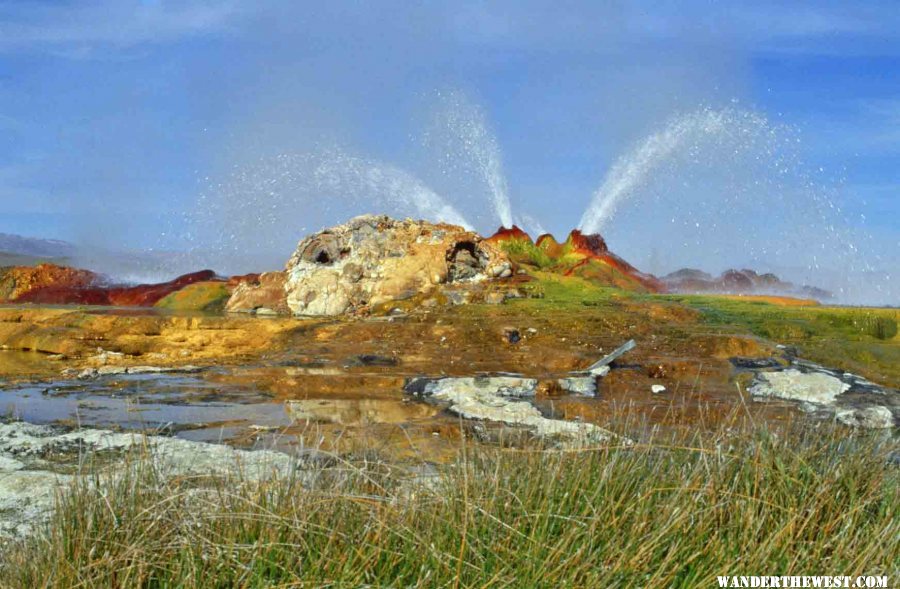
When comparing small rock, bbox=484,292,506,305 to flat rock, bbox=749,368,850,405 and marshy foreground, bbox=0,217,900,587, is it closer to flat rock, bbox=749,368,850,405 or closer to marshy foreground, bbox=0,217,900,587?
marshy foreground, bbox=0,217,900,587

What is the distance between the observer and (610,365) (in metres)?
10.5

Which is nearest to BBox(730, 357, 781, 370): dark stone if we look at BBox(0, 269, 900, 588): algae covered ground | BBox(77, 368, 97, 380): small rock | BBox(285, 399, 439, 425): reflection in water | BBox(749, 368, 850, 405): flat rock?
BBox(749, 368, 850, 405): flat rock

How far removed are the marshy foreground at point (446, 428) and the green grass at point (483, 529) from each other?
2 centimetres

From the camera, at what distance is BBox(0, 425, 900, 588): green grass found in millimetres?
3381

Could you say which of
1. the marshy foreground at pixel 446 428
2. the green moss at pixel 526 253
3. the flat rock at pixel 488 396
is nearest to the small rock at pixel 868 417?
the marshy foreground at pixel 446 428

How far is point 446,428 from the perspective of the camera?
24.9ft

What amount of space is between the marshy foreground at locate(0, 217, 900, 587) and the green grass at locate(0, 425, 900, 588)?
0.02m

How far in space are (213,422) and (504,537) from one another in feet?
16.7

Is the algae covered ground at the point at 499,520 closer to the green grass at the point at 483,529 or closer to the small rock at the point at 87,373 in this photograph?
the green grass at the point at 483,529

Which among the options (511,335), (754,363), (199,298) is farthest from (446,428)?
(199,298)

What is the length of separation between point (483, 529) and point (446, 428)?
399cm

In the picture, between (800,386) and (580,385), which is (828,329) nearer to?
(800,386)

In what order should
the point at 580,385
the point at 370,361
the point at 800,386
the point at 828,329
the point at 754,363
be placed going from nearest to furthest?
the point at 800,386, the point at 580,385, the point at 754,363, the point at 370,361, the point at 828,329

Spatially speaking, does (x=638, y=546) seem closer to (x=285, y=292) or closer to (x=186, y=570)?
(x=186, y=570)
